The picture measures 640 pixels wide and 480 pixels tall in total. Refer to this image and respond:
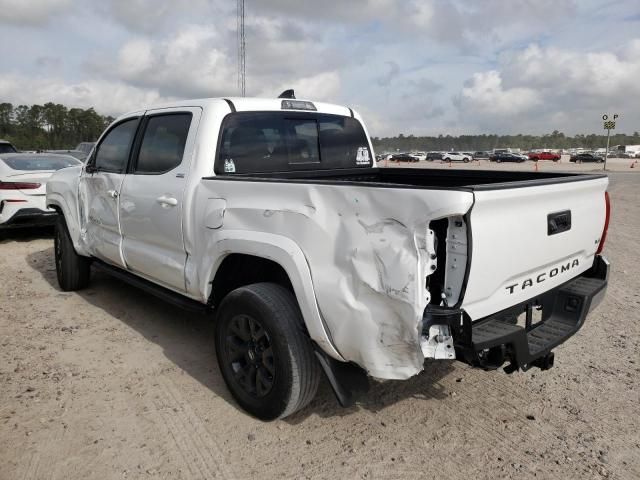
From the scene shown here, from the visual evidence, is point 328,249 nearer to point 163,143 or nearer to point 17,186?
point 163,143

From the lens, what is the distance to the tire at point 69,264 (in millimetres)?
5543

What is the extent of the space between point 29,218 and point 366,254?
7.69m

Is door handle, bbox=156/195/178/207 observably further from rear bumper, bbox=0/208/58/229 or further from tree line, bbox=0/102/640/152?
tree line, bbox=0/102/640/152

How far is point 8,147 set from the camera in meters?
14.8

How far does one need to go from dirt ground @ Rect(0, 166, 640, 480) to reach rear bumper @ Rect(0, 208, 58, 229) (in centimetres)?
433

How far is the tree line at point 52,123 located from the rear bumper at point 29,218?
76.7m

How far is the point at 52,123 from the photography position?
90.0 m

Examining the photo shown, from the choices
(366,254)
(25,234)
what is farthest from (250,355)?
(25,234)

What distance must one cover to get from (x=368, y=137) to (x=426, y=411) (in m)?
2.63

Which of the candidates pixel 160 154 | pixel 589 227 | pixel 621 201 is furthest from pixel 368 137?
pixel 621 201

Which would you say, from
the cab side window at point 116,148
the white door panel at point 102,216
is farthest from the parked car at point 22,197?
the cab side window at point 116,148

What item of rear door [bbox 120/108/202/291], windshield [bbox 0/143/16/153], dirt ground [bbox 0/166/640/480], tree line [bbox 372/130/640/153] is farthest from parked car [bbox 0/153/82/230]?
tree line [bbox 372/130/640/153]

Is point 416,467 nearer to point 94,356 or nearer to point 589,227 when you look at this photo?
point 589,227

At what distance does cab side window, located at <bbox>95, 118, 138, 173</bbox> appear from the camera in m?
4.33
